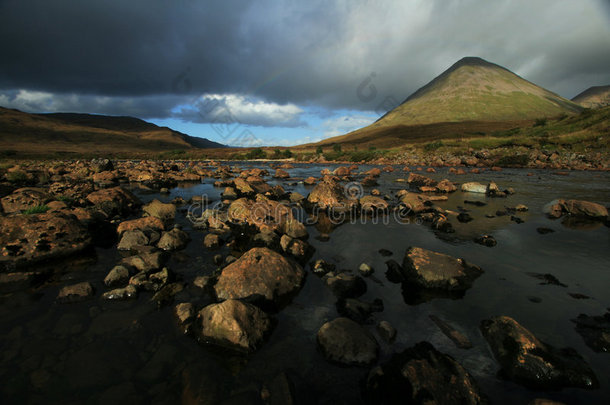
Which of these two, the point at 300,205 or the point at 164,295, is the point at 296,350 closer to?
the point at 164,295

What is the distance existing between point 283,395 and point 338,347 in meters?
1.17

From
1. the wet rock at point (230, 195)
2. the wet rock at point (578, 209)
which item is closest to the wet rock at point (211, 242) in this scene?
the wet rock at point (230, 195)

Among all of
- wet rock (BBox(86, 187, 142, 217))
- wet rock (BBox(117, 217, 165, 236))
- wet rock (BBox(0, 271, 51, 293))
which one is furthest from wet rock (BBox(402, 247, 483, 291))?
wet rock (BBox(86, 187, 142, 217))

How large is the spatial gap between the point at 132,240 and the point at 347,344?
8.43m

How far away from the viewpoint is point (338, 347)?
13.9 feet

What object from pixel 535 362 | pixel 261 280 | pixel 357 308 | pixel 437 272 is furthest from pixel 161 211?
pixel 535 362

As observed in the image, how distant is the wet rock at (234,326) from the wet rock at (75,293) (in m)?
3.32

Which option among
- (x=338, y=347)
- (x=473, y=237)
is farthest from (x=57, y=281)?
(x=473, y=237)

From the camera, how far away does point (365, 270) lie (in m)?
7.11

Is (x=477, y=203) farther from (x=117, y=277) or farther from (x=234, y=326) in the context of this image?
(x=117, y=277)

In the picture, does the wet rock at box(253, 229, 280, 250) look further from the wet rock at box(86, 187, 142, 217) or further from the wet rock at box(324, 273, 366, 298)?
the wet rock at box(86, 187, 142, 217)

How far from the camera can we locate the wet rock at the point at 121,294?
5711mm

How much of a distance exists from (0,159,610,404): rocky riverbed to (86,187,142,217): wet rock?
2.08 metres

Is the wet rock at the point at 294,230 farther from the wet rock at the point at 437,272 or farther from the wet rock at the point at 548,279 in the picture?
the wet rock at the point at 548,279
